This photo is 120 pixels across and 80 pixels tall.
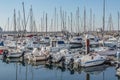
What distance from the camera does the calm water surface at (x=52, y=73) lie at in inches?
1234

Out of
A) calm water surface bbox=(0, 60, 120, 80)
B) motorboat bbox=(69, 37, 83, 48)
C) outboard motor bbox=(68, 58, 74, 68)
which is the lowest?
calm water surface bbox=(0, 60, 120, 80)

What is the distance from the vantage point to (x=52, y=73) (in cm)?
3462

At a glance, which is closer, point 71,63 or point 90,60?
point 90,60

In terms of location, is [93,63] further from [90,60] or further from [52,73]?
[52,73]

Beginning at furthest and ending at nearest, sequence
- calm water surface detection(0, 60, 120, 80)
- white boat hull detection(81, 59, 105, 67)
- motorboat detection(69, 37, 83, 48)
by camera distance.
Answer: motorboat detection(69, 37, 83, 48) < white boat hull detection(81, 59, 105, 67) < calm water surface detection(0, 60, 120, 80)

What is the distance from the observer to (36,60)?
42719mm

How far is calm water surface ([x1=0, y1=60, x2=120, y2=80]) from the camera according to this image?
31344mm

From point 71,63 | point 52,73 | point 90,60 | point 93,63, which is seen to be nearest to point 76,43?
point 71,63

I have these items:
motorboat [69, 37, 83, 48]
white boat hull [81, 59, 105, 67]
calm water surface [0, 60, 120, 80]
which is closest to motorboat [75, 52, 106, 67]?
white boat hull [81, 59, 105, 67]

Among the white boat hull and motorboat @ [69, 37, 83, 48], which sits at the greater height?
motorboat @ [69, 37, 83, 48]

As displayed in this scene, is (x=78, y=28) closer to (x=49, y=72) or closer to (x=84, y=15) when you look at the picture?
(x=84, y=15)

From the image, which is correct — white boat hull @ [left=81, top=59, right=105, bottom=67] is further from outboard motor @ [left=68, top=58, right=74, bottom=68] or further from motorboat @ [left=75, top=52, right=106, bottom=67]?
outboard motor @ [left=68, top=58, right=74, bottom=68]

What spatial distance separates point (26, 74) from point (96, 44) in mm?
A: 31659

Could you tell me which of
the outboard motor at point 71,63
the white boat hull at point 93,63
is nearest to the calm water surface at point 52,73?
the white boat hull at point 93,63
